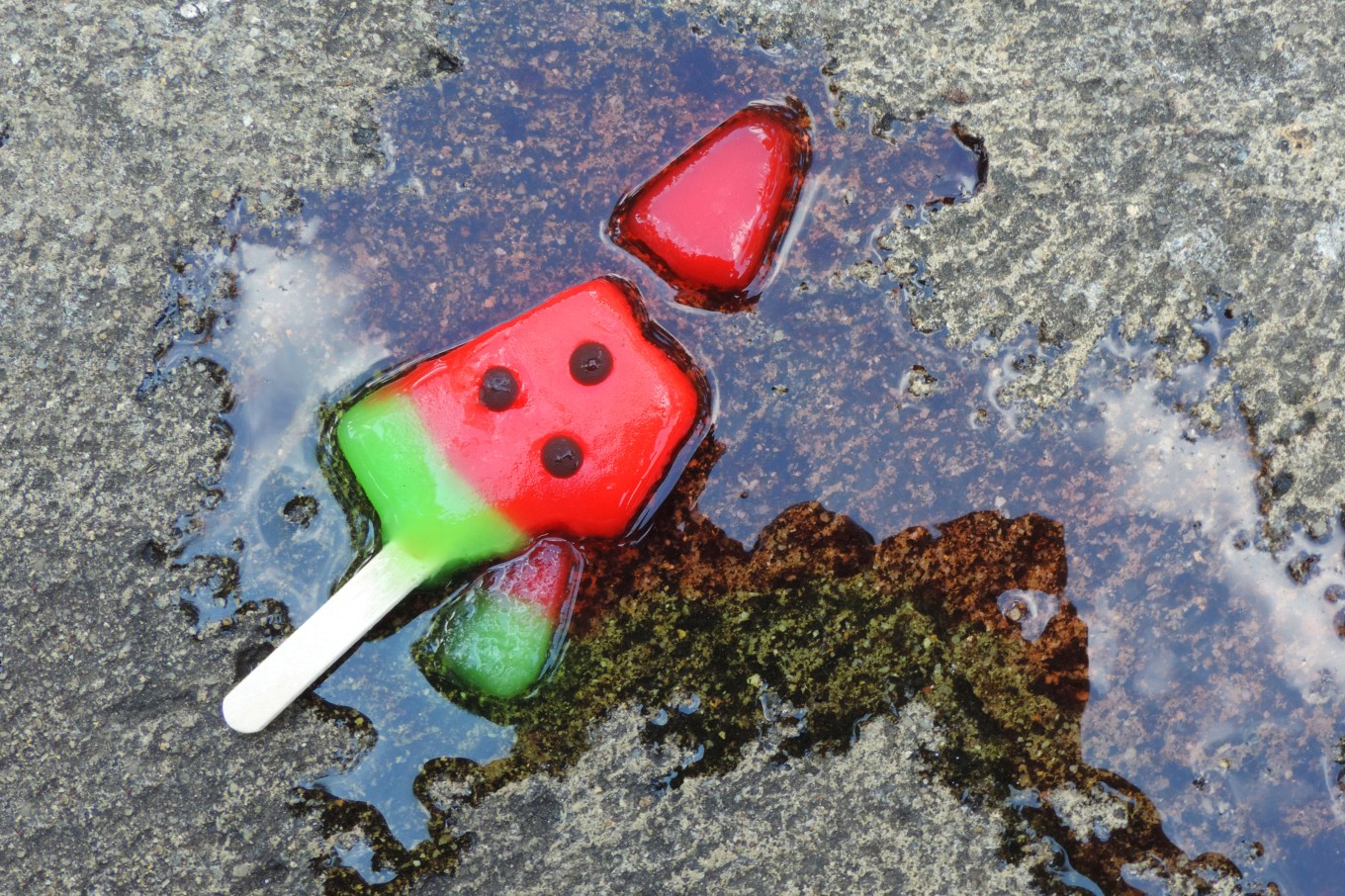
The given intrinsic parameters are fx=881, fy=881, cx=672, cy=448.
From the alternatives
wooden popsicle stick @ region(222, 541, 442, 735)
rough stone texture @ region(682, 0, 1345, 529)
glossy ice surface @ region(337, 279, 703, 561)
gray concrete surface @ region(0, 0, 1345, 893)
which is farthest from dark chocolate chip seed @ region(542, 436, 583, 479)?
rough stone texture @ region(682, 0, 1345, 529)

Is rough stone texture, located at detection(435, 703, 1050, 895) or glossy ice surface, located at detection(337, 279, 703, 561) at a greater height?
glossy ice surface, located at detection(337, 279, 703, 561)

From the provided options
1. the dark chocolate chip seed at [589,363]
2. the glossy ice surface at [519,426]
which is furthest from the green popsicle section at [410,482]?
the dark chocolate chip seed at [589,363]

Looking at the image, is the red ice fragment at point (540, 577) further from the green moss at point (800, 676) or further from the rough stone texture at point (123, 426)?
the rough stone texture at point (123, 426)

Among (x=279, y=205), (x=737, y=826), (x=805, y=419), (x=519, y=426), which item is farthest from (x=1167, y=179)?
(x=279, y=205)

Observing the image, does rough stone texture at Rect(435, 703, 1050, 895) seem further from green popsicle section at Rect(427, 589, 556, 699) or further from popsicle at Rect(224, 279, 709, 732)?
popsicle at Rect(224, 279, 709, 732)

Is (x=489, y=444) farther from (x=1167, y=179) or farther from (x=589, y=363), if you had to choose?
(x=1167, y=179)

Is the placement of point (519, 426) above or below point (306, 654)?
above
